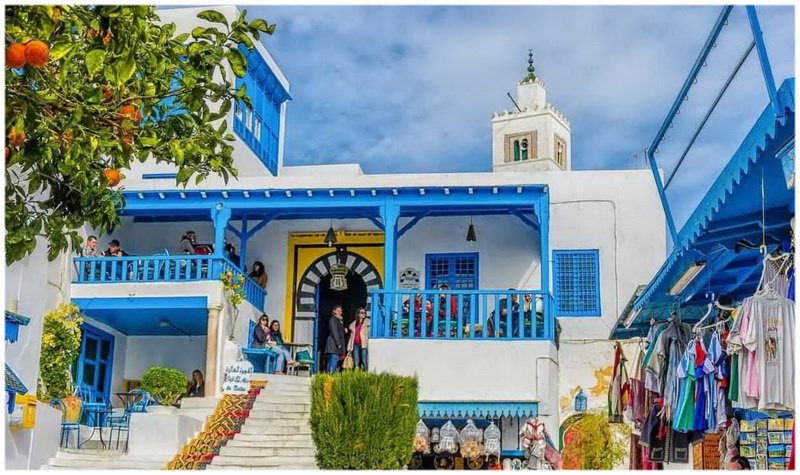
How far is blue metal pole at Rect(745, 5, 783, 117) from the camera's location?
5902 millimetres

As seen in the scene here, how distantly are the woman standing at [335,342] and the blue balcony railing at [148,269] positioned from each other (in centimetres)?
177

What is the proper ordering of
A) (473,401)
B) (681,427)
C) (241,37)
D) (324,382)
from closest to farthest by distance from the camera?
(241,37) → (681,427) → (324,382) → (473,401)

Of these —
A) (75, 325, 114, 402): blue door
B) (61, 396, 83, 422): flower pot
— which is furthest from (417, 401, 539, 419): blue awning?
(75, 325, 114, 402): blue door

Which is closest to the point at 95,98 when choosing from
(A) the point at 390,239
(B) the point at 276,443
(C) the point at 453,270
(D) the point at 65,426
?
(B) the point at 276,443

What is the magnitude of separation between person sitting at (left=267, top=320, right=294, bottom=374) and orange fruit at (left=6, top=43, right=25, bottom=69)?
1280 cm

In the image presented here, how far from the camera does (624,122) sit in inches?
588

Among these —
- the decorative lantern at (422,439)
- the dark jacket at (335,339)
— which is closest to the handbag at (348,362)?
the dark jacket at (335,339)

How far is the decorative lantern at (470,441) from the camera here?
1573 centimetres

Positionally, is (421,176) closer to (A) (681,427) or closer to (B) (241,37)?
(A) (681,427)

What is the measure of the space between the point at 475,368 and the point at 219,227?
4736mm

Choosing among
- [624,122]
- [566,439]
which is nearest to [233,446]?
[566,439]

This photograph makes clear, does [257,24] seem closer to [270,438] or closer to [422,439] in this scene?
[270,438]

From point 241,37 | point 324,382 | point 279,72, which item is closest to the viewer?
point 241,37

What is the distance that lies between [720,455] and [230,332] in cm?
894
